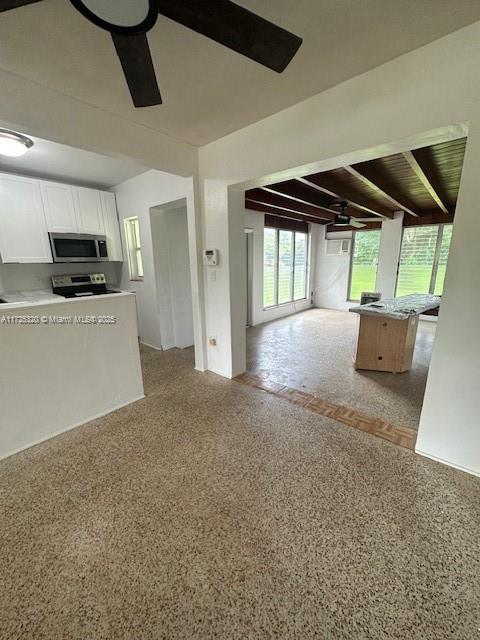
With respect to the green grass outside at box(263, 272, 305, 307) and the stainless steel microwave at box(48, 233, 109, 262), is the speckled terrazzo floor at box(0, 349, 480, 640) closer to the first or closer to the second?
the stainless steel microwave at box(48, 233, 109, 262)

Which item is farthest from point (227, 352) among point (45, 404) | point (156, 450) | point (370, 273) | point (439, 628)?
point (370, 273)

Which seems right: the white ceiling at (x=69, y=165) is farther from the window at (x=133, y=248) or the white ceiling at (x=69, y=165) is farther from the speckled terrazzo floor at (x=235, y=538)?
the speckled terrazzo floor at (x=235, y=538)

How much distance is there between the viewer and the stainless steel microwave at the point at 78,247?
3.44 meters

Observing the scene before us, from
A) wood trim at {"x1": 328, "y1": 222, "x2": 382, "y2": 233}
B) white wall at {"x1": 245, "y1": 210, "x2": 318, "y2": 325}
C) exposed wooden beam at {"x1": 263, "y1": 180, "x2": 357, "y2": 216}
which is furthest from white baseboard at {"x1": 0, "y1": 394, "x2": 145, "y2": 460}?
wood trim at {"x1": 328, "y1": 222, "x2": 382, "y2": 233}

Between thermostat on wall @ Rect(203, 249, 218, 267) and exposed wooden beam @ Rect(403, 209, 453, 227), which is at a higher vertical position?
exposed wooden beam @ Rect(403, 209, 453, 227)

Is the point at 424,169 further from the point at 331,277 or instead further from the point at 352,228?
the point at 331,277

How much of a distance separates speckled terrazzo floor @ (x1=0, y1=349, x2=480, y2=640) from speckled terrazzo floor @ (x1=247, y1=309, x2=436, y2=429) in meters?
0.61

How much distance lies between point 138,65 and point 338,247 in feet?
21.4

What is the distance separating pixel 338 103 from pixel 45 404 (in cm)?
317

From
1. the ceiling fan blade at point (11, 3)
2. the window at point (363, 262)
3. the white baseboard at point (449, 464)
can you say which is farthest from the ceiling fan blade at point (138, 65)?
the window at point (363, 262)

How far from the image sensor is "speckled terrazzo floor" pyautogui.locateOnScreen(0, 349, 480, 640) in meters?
1.04

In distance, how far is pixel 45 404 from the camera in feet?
6.86

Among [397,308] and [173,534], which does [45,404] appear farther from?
[397,308]

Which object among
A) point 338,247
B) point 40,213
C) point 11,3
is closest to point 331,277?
point 338,247
